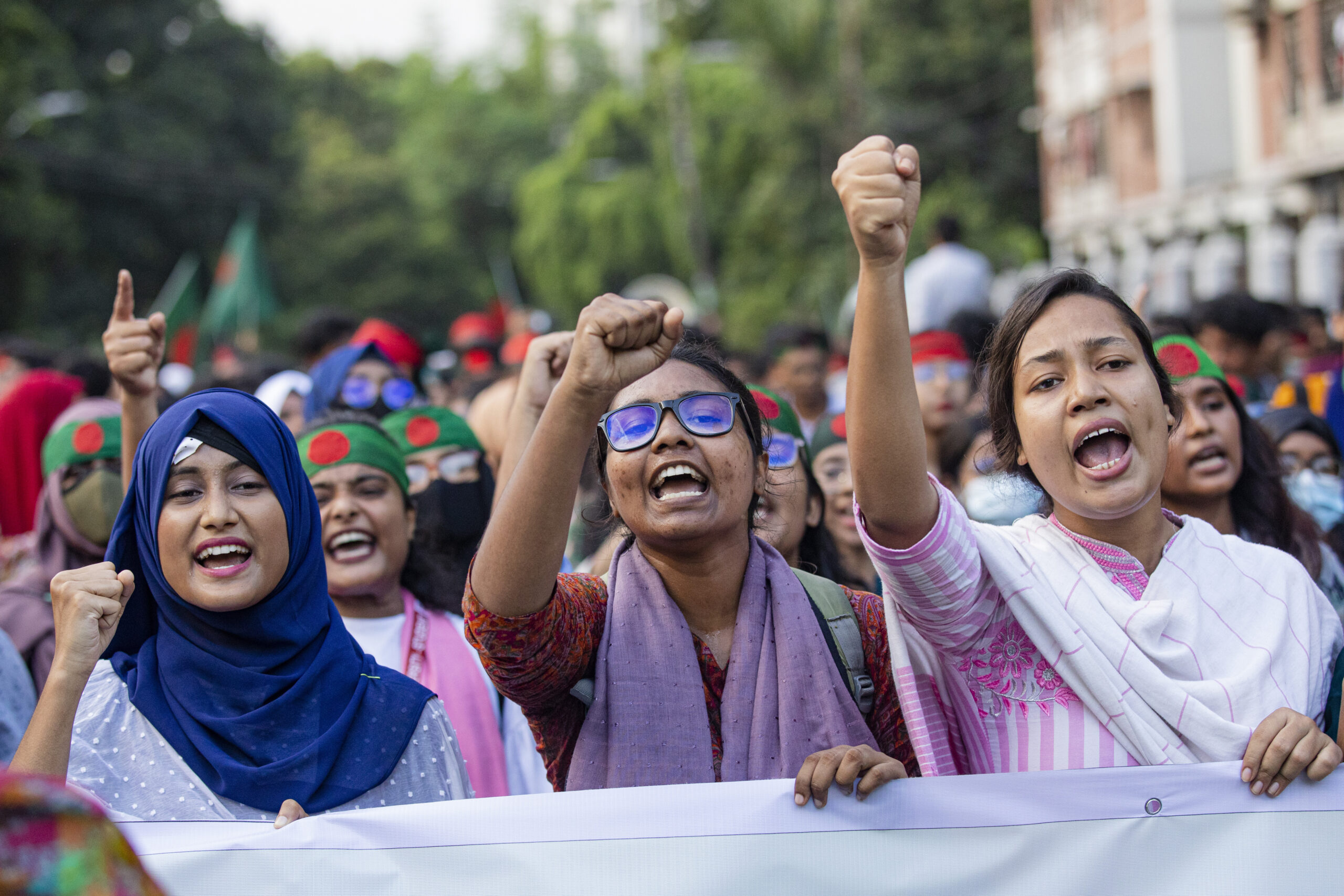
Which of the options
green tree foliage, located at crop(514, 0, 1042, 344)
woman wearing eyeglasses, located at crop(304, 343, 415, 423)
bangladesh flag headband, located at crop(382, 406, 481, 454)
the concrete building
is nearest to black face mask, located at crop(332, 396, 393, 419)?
woman wearing eyeglasses, located at crop(304, 343, 415, 423)

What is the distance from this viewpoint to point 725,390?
9.17 feet

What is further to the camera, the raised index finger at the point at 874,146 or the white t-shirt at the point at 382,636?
the white t-shirt at the point at 382,636

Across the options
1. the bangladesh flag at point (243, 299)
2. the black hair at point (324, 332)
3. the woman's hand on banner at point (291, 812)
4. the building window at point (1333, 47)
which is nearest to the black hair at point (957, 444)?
the woman's hand on banner at point (291, 812)

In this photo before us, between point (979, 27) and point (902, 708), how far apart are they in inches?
1383

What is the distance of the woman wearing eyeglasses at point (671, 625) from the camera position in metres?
2.26

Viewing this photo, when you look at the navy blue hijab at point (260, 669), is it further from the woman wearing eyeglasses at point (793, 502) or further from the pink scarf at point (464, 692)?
the woman wearing eyeglasses at point (793, 502)

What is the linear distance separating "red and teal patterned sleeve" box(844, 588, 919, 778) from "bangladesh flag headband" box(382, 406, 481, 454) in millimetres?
2090

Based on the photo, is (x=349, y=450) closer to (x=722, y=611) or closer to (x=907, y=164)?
(x=722, y=611)

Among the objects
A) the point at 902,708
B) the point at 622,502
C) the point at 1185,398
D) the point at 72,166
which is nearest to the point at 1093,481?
the point at 902,708

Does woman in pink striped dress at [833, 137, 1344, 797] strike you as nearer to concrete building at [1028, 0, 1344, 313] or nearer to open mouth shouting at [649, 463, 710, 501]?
open mouth shouting at [649, 463, 710, 501]

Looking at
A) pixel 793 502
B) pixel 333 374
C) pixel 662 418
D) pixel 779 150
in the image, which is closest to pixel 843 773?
pixel 662 418

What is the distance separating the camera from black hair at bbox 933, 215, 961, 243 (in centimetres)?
957

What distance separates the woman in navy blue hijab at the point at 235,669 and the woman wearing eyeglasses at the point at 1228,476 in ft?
6.98

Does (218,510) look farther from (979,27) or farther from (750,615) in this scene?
(979,27)
